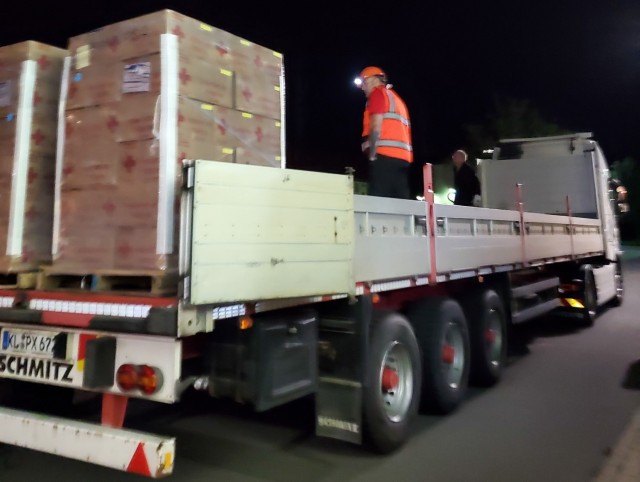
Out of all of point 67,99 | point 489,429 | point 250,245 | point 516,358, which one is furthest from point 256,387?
point 516,358

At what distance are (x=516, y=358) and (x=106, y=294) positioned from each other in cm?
616

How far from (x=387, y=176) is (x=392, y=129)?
43cm

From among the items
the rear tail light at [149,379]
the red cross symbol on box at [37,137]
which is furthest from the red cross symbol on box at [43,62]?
the rear tail light at [149,379]

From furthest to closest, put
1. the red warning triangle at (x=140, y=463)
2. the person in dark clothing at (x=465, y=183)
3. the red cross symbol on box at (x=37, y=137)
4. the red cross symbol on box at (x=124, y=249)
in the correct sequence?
1. the person in dark clothing at (x=465, y=183)
2. the red cross symbol on box at (x=37, y=137)
3. the red cross symbol on box at (x=124, y=249)
4. the red warning triangle at (x=140, y=463)

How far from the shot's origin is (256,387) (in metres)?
3.32

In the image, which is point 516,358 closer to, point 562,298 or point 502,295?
point 502,295

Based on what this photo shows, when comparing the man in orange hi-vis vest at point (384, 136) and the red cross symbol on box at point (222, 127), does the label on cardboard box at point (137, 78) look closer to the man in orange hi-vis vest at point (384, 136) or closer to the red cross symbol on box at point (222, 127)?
the red cross symbol on box at point (222, 127)

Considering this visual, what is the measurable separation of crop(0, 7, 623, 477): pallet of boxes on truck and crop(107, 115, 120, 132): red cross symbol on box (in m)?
0.04

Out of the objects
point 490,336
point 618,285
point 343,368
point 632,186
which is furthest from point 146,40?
point 632,186

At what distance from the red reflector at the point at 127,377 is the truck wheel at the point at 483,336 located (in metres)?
3.93

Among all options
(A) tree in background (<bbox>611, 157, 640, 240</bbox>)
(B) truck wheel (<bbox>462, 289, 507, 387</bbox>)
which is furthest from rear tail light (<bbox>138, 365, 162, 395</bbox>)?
(A) tree in background (<bbox>611, 157, 640, 240</bbox>)

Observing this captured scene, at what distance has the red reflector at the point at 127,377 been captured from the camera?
3131mm

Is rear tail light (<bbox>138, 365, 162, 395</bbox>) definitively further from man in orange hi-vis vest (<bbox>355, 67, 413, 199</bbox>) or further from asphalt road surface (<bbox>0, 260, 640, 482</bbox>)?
man in orange hi-vis vest (<bbox>355, 67, 413, 199</bbox>)

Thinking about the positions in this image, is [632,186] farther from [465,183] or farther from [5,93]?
[5,93]
